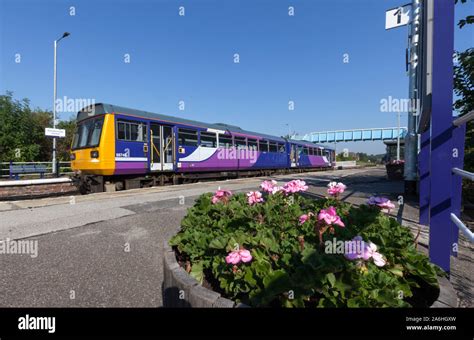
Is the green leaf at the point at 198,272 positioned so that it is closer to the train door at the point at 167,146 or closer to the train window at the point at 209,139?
the train door at the point at 167,146

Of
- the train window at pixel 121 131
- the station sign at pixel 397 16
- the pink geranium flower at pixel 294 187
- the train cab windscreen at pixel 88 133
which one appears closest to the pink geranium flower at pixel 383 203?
the pink geranium flower at pixel 294 187

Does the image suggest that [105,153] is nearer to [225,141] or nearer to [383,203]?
[225,141]

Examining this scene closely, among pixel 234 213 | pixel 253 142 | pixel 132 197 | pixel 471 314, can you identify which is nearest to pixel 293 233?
pixel 234 213

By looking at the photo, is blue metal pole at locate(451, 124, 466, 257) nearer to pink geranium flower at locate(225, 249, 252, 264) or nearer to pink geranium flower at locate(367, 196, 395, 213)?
pink geranium flower at locate(367, 196, 395, 213)

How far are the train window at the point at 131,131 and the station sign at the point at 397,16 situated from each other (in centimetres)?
942

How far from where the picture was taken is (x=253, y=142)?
17438 millimetres

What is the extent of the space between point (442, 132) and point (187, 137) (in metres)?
11.1

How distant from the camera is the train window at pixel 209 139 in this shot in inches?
530

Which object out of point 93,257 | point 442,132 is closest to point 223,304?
point 442,132

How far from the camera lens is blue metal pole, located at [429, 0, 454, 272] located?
2.24m

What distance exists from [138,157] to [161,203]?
399 cm

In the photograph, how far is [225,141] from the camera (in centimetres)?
1502

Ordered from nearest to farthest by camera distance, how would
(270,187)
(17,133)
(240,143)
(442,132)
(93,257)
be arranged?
(442,132) → (270,187) → (93,257) → (240,143) → (17,133)

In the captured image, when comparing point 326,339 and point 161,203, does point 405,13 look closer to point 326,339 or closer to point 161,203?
point 161,203
